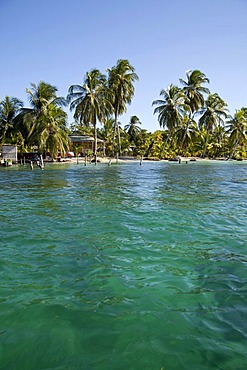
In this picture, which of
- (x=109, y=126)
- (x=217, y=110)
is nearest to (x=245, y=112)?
(x=217, y=110)

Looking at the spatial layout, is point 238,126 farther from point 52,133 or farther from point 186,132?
point 52,133

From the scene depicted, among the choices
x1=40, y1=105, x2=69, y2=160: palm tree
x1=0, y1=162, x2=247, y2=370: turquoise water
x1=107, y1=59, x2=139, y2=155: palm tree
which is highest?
x1=107, y1=59, x2=139, y2=155: palm tree

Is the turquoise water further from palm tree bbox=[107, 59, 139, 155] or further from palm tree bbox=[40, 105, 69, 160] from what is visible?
palm tree bbox=[107, 59, 139, 155]

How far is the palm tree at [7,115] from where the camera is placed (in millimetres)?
42344

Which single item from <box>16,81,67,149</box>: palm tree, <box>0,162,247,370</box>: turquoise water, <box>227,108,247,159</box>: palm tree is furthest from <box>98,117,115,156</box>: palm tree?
<box>0,162,247,370</box>: turquoise water

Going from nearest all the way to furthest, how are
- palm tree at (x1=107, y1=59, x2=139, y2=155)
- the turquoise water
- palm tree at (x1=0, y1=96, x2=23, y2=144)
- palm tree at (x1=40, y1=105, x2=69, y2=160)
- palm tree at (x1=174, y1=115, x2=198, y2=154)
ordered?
the turquoise water < palm tree at (x1=40, y1=105, x2=69, y2=160) < palm tree at (x1=0, y1=96, x2=23, y2=144) < palm tree at (x1=107, y1=59, x2=139, y2=155) < palm tree at (x1=174, y1=115, x2=198, y2=154)

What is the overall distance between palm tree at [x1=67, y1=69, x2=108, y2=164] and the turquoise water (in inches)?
1507

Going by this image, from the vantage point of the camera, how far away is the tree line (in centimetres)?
3944

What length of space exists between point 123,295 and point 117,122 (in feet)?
175

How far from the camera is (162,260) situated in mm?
5359

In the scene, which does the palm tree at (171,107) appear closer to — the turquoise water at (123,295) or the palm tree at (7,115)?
the palm tree at (7,115)

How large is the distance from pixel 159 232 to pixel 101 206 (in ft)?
13.4

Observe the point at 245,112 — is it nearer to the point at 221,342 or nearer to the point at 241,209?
the point at 241,209

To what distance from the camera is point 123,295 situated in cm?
402
